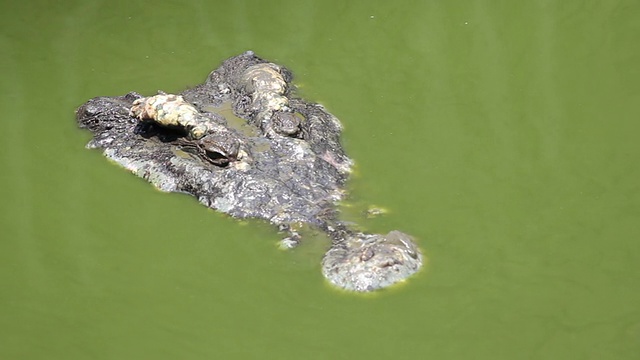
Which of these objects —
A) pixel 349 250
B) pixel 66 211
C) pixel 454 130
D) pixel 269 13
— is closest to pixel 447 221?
pixel 349 250

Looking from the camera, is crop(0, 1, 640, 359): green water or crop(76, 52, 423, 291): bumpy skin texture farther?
crop(76, 52, 423, 291): bumpy skin texture

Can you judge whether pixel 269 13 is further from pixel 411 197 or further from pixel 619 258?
pixel 619 258

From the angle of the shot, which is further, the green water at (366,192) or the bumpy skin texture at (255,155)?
the bumpy skin texture at (255,155)
